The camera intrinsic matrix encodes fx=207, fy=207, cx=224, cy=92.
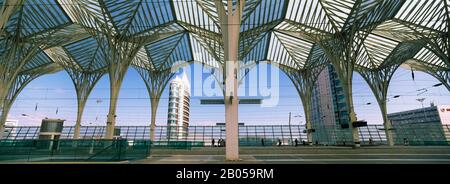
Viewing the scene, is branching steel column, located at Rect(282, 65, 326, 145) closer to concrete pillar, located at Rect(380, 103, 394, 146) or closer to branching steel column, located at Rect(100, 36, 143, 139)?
concrete pillar, located at Rect(380, 103, 394, 146)

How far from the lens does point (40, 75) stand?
35.0m

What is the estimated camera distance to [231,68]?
41.0ft

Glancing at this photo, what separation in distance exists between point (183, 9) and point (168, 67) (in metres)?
14.1

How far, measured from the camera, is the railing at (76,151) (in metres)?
12.6

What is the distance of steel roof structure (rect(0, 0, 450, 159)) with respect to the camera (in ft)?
70.0

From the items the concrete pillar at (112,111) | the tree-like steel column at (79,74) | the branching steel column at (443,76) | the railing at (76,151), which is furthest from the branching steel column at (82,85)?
the branching steel column at (443,76)

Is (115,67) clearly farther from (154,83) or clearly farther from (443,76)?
(443,76)

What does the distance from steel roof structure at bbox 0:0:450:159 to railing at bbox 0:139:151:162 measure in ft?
21.0

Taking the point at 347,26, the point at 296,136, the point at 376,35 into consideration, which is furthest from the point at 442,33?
the point at 296,136

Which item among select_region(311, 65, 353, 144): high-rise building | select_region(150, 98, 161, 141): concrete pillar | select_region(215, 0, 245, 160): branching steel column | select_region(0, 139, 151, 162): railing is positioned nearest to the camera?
select_region(215, 0, 245, 160): branching steel column

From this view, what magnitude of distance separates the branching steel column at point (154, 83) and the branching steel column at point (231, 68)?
2469cm

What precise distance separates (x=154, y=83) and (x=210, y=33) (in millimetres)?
14883

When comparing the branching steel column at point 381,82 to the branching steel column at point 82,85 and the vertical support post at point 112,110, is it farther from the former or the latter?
the branching steel column at point 82,85

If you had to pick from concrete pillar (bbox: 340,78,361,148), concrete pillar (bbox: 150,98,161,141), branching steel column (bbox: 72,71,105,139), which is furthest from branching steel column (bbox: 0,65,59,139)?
concrete pillar (bbox: 340,78,361,148)
